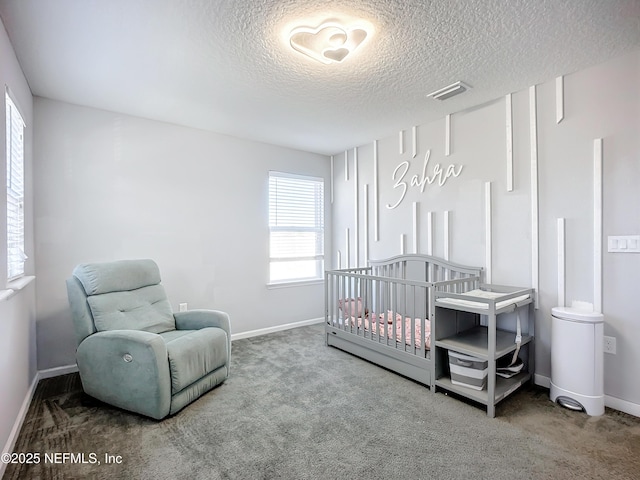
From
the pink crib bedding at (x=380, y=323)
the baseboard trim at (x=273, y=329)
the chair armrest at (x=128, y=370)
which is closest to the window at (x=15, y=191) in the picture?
the chair armrest at (x=128, y=370)

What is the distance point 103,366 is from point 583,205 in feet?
11.6

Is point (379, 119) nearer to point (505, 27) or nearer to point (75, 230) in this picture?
point (505, 27)

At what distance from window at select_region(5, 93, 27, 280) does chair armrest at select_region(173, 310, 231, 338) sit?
1.14 meters

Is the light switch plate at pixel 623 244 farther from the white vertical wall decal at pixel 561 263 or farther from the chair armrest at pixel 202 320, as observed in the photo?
the chair armrest at pixel 202 320

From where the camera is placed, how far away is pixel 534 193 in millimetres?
2535

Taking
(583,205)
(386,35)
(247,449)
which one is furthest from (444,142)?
(247,449)

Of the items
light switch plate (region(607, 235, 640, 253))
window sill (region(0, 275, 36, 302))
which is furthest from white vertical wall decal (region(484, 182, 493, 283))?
window sill (region(0, 275, 36, 302))

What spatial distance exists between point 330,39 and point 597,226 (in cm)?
220

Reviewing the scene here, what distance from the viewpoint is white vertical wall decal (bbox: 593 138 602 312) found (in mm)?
2213

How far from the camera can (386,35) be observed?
183cm

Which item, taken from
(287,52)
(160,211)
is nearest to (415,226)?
(287,52)

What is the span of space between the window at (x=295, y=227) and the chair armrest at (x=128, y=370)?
2.10m

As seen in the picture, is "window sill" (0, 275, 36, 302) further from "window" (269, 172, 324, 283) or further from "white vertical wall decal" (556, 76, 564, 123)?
"white vertical wall decal" (556, 76, 564, 123)

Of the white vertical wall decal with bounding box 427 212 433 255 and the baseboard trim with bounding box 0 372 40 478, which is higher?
the white vertical wall decal with bounding box 427 212 433 255
